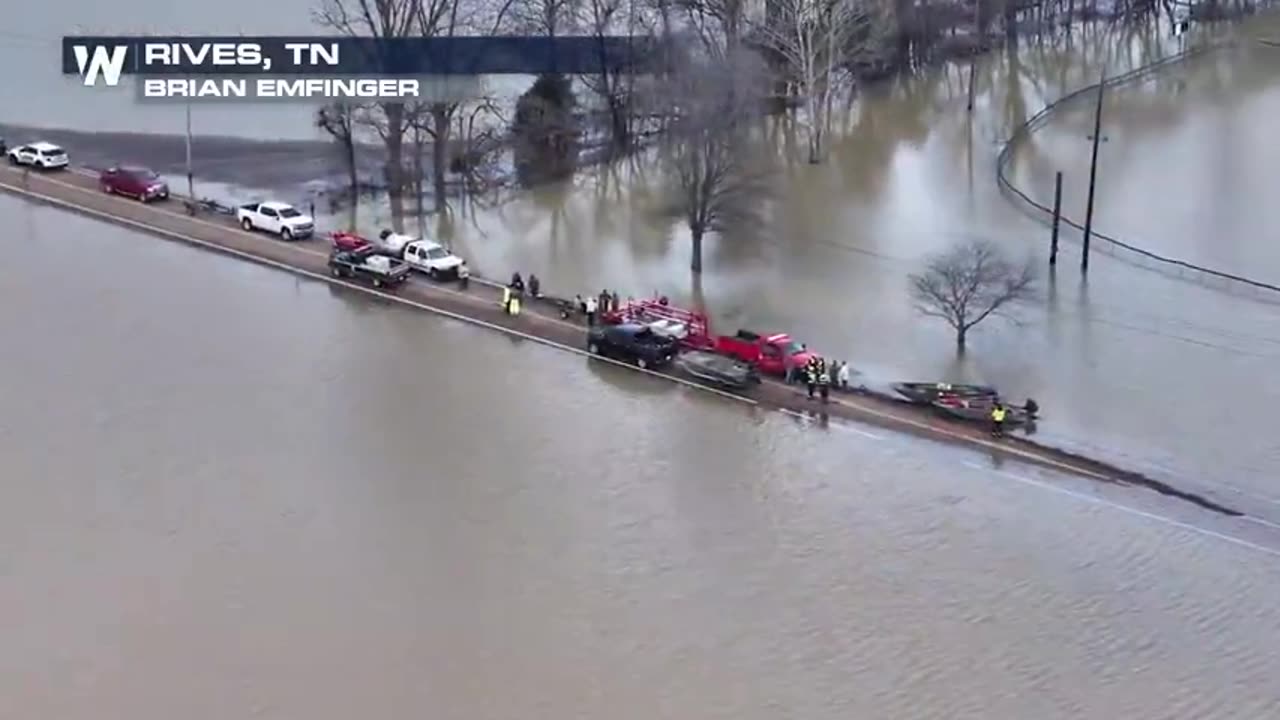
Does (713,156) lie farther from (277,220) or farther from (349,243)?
(277,220)

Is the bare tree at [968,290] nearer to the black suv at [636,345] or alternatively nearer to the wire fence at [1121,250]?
the wire fence at [1121,250]

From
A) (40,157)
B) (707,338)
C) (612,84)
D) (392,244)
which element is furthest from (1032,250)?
(40,157)

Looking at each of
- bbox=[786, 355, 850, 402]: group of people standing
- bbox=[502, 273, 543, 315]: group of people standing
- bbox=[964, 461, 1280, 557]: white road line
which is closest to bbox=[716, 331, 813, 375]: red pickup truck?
bbox=[786, 355, 850, 402]: group of people standing

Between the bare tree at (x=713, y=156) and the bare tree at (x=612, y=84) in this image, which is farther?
the bare tree at (x=612, y=84)

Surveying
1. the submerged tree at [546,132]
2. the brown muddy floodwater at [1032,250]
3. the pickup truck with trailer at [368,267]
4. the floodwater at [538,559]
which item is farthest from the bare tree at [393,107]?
the floodwater at [538,559]

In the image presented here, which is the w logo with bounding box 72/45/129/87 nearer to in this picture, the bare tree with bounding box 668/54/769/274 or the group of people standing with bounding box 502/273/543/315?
the bare tree with bounding box 668/54/769/274

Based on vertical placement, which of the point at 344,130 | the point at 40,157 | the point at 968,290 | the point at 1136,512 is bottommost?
the point at 1136,512
